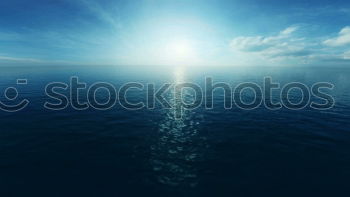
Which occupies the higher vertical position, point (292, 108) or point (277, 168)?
point (292, 108)

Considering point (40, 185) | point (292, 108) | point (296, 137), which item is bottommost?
point (40, 185)

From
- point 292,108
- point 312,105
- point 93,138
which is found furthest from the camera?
point 312,105

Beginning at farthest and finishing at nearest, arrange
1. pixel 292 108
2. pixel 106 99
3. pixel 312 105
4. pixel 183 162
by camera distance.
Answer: pixel 106 99
pixel 312 105
pixel 292 108
pixel 183 162

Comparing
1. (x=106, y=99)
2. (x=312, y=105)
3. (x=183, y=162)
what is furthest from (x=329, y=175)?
(x=106, y=99)

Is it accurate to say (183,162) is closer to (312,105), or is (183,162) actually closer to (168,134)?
(168,134)

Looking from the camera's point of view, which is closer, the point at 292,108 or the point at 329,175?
the point at 329,175

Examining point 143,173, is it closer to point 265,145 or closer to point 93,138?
point 93,138

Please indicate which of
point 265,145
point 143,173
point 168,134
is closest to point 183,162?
point 143,173
